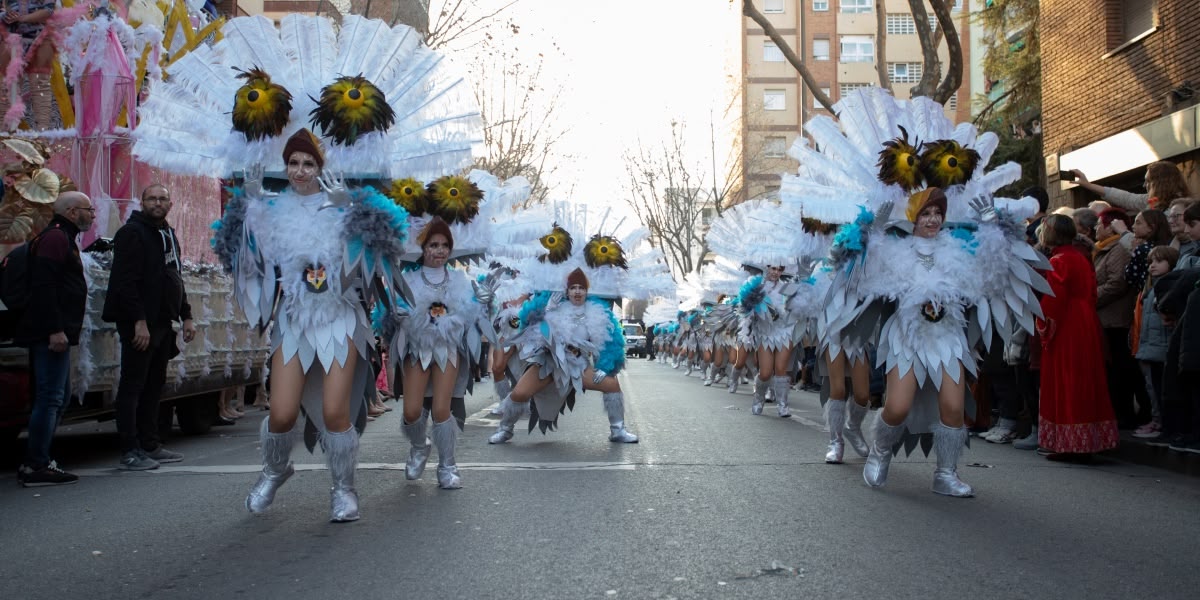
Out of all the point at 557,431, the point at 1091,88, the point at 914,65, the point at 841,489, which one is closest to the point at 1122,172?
the point at 1091,88

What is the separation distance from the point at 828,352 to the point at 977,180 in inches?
71.6

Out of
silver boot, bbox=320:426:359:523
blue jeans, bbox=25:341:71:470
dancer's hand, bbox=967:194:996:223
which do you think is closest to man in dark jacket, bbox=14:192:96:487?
blue jeans, bbox=25:341:71:470

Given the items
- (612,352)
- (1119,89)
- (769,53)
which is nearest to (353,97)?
(612,352)

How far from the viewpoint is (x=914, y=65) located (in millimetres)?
61969

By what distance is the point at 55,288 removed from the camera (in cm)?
766

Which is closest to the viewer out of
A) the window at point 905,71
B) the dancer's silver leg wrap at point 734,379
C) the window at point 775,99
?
the dancer's silver leg wrap at point 734,379

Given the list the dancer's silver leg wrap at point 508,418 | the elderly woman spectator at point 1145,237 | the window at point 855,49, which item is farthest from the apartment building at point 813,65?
the elderly woman spectator at point 1145,237

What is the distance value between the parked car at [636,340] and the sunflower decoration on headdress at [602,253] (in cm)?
4559

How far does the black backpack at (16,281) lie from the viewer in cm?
773

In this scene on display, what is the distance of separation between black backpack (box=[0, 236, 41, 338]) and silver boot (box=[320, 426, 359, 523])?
2.92m

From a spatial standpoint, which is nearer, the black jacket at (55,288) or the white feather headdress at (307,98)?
the white feather headdress at (307,98)

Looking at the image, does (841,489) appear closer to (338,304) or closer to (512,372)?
(338,304)

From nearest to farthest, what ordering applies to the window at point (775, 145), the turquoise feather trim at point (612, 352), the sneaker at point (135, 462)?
the sneaker at point (135, 462), the turquoise feather trim at point (612, 352), the window at point (775, 145)

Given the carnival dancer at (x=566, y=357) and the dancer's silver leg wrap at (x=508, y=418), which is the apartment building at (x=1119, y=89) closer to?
the carnival dancer at (x=566, y=357)
